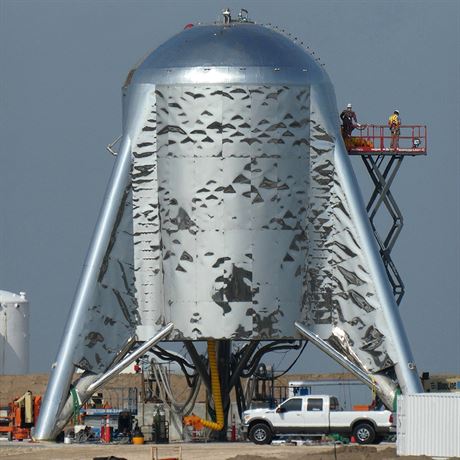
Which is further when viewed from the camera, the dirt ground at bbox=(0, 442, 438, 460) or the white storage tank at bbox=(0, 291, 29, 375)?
the white storage tank at bbox=(0, 291, 29, 375)

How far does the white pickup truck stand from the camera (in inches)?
2689

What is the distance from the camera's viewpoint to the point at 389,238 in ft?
255

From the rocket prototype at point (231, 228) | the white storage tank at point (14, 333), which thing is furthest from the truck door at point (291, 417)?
the white storage tank at point (14, 333)

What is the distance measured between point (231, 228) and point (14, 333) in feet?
160

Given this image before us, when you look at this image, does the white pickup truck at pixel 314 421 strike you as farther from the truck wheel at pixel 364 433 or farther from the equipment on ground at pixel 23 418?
the equipment on ground at pixel 23 418

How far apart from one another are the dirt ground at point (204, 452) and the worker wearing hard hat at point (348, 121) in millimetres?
13150

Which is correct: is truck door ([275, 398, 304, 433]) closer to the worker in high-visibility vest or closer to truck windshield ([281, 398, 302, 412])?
truck windshield ([281, 398, 302, 412])

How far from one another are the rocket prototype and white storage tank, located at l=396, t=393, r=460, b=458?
957 centimetres

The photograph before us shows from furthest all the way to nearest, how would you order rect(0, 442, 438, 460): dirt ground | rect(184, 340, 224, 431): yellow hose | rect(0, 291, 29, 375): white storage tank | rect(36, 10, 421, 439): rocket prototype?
rect(0, 291, 29, 375): white storage tank → rect(184, 340, 224, 431): yellow hose → rect(36, 10, 421, 439): rocket prototype → rect(0, 442, 438, 460): dirt ground

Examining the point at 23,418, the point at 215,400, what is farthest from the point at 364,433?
the point at 23,418

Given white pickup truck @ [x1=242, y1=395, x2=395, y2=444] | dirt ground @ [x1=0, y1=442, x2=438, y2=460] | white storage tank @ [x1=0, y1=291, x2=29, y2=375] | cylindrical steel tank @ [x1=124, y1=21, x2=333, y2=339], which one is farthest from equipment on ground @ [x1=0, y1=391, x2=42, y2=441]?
white storage tank @ [x1=0, y1=291, x2=29, y2=375]

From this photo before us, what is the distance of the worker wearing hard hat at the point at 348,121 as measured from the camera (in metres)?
76.6

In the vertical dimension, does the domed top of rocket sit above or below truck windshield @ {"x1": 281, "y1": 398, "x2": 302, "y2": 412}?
above

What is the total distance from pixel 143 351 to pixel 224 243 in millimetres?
4668
